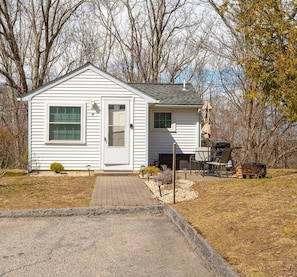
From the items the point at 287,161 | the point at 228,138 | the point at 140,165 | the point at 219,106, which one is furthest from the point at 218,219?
the point at 219,106

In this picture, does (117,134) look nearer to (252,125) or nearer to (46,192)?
(46,192)

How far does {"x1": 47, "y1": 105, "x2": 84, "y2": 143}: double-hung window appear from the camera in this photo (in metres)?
13.2

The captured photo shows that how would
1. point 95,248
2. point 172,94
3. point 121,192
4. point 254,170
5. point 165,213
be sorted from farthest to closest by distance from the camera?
point 172,94 < point 254,170 < point 121,192 < point 165,213 < point 95,248

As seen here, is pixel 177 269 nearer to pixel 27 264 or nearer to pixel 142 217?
pixel 27 264

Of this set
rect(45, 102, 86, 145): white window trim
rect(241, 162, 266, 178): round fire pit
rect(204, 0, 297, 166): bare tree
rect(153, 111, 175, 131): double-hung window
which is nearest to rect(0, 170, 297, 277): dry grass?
rect(241, 162, 266, 178): round fire pit

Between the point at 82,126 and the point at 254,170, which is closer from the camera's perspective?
the point at 254,170

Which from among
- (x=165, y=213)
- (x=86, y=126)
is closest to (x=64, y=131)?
(x=86, y=126)

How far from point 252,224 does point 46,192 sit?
549 centimetres

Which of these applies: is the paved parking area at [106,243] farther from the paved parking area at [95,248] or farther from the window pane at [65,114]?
the window pane at [65,114]

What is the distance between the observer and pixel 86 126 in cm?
1325

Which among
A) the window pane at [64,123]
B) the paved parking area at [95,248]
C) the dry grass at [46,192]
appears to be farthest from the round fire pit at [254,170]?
the window pane at [64,123]

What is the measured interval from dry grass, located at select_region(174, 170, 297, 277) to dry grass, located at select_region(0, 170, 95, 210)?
95.7 inches

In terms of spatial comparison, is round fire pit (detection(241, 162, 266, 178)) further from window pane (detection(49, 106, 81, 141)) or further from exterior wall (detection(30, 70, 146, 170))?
window pane (detection(49, 106, 81, 141))

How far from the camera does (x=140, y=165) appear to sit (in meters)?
13.4
